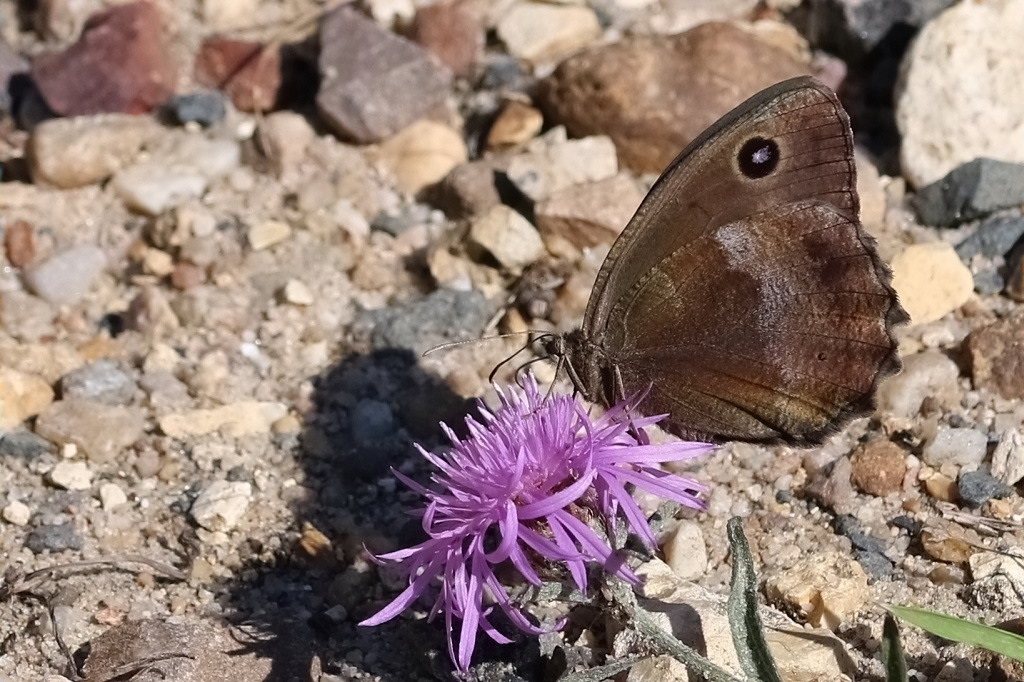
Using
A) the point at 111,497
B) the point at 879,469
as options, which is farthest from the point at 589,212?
the point at 111,497

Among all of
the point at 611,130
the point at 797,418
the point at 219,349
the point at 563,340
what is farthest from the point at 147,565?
the point at 611,130

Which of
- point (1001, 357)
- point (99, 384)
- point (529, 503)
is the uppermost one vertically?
Answer: point (1001, 357)

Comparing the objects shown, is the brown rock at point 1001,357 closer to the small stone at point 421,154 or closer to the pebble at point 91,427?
the small stone at point 421,154

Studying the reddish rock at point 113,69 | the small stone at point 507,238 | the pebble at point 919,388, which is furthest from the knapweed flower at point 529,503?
the reddish rock at point 113,69

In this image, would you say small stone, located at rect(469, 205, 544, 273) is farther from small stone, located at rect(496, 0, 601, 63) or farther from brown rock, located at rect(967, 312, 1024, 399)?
brown rock, located at rect(967, 312, 1024, 399)

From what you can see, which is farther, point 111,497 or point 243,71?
point 243,71

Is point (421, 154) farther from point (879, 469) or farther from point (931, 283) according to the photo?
point (879, 469)

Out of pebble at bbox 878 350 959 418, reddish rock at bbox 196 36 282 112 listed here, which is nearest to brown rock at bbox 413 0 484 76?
reddish rock at bbox 196 36 282 112
